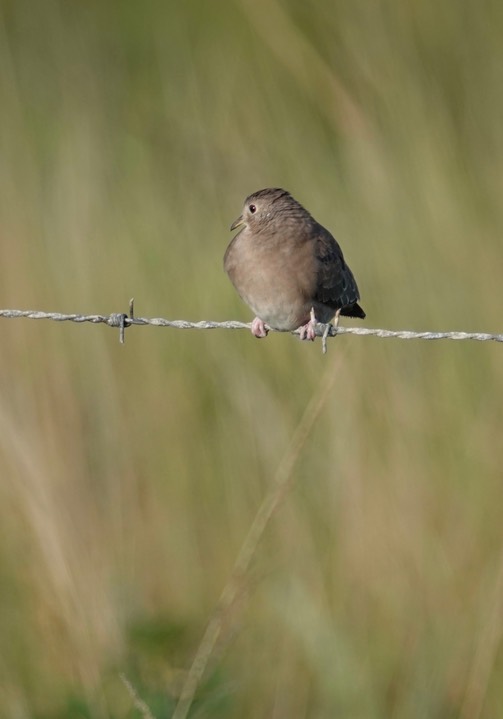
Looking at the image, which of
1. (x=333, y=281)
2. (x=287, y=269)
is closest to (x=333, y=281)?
(x=333, y=281)

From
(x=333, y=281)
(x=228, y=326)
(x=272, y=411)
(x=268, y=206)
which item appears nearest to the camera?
(x=228, y=326)

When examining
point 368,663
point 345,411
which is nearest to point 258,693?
point 368,663

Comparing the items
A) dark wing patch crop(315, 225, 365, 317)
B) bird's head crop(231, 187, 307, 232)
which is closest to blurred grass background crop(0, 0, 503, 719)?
dark wing patch crop(315, 225, 365, 317)

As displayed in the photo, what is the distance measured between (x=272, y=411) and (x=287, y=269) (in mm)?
496

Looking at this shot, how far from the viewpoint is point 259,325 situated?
4469 millimetres

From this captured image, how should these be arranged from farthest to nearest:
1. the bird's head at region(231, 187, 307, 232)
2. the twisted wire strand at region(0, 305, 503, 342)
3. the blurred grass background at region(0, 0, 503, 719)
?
the bird's head at region(231, 187, 307, 232), the blurred grass background at region(0, 0, 503, 719), the twisted wire strand at region(0, 305, 503, 342)

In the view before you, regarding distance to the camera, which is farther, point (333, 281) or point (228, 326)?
point (333, 281)

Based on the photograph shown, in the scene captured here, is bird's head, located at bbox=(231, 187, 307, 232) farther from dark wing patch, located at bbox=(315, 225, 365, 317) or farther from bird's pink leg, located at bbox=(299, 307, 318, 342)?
bird's pink leg, located at bbox=(299, 307, 318, 342)

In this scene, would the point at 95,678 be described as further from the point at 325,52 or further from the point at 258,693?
the point at 325,52

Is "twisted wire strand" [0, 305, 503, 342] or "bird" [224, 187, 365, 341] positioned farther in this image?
"bird" [224, 187, 365, 341]

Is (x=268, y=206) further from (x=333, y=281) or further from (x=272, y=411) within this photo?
(x=272, y=411)

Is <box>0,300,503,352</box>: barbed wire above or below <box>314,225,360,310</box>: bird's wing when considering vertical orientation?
below

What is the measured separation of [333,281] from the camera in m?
4.41

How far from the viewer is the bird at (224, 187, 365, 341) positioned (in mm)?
4430
